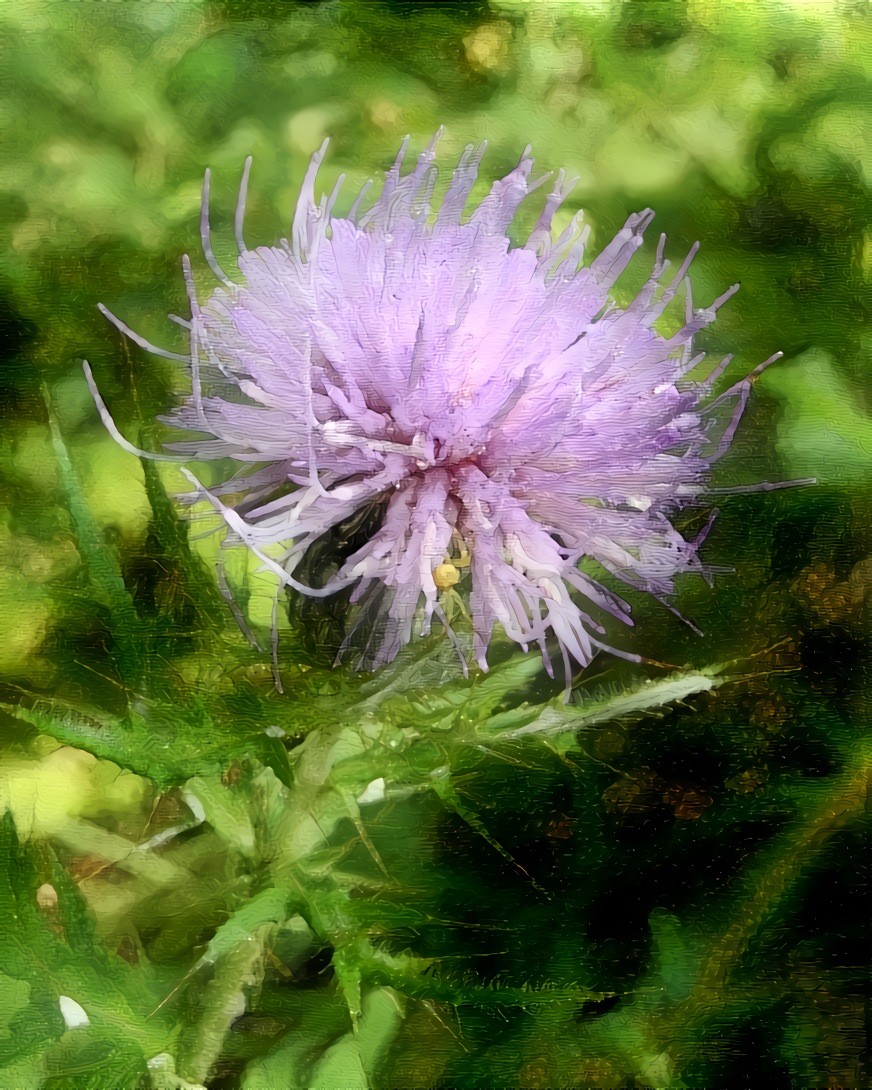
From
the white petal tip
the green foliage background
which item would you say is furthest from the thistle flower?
the white petal tip

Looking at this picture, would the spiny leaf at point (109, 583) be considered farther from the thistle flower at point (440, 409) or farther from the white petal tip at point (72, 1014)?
the white petal tip at point (72, 1014)

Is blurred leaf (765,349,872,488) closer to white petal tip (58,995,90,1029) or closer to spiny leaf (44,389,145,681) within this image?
spiny leaf (44,389,145,681)

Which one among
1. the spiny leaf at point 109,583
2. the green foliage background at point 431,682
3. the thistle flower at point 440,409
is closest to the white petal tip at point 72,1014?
the green foliage background at point 431,682

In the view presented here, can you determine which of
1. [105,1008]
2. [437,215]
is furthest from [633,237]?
[105,1008]

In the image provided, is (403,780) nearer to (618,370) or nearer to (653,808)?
(653,808)

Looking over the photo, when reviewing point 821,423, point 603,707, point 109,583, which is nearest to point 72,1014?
point 109,583

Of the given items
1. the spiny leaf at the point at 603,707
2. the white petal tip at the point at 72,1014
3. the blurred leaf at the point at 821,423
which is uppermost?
the blurred leaf at the point at 821,423

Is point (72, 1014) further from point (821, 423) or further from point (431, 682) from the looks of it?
point (821, 423)

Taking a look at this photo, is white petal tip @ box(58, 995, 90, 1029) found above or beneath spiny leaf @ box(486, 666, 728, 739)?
beneath
